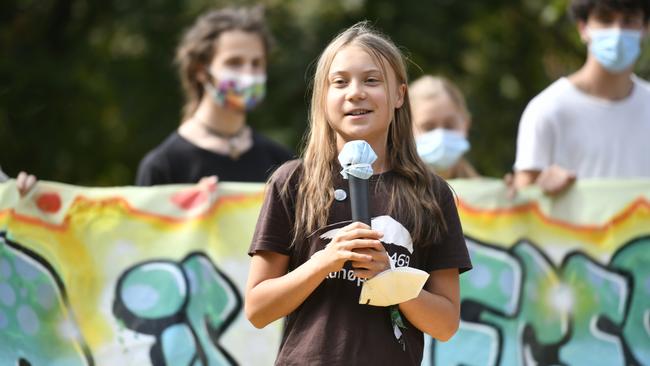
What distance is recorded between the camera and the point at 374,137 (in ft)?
11.2

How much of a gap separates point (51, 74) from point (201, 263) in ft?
16.7

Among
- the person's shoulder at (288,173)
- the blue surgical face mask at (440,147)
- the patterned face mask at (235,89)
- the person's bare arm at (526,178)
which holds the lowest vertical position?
the person's shoulder at (288,173)

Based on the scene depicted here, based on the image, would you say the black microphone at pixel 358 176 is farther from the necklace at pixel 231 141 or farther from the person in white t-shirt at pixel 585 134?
the necklace at pixel 231 141

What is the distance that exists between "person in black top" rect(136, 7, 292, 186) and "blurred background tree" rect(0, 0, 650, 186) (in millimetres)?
2870

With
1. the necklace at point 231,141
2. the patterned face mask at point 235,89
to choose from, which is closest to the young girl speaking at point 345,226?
the necklace at point 231,141

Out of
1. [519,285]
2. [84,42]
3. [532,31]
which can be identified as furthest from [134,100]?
[519,285]

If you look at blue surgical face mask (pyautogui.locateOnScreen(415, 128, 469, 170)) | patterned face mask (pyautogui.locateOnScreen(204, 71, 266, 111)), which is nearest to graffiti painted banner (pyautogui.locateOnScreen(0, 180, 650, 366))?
blue surgical face mask (pyautogui.locateOnScreen(415, 128, 469, 170))

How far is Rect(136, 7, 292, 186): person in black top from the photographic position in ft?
19.3

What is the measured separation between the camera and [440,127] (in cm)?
609

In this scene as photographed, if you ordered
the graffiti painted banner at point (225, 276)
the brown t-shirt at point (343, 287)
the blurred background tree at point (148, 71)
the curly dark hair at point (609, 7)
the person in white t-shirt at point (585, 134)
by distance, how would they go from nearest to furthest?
the brown t-shirt at point (343, 287)
the graffiti painted banner at point (225, 276)
the person in white t-shirt at point (585, 134)
the curly dark hair at point (609, 7)
the blurred background tree at point (148, 71)

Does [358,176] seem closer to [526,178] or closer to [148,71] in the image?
[526,178]

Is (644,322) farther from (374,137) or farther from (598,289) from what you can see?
(374,137)

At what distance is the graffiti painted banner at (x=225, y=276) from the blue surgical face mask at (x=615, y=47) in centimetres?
70

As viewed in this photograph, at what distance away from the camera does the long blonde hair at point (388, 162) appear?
3350 mm
